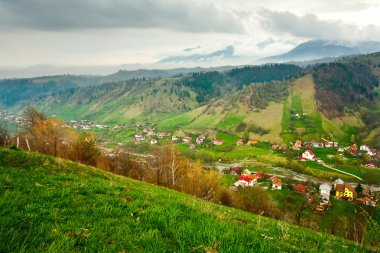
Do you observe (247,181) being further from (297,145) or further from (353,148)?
(353,148)

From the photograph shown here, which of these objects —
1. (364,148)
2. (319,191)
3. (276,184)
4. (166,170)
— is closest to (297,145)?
(364,148)

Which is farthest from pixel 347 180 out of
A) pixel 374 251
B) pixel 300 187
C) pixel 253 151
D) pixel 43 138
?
pixel 374 251

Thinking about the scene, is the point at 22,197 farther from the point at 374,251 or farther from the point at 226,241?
the point at 374,251

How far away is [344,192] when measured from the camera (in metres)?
104

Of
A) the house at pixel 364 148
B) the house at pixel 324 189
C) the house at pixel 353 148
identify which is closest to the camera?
the house at pixel 324 189

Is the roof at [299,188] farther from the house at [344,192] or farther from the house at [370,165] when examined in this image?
the house at [370,165]

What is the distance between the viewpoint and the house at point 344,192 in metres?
101

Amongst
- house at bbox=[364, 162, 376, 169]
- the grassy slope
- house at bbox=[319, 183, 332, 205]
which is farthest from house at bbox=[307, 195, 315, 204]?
the grassy slope

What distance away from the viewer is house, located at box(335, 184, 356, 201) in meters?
101

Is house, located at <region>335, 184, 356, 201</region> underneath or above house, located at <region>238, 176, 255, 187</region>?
underneath

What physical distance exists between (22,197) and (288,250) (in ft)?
24.3

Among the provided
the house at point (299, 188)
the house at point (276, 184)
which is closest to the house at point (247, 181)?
the house at point (276, 184)

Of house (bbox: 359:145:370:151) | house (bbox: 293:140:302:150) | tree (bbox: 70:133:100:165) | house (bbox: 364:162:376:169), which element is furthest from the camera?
house (bbox: 293:140:302:150)

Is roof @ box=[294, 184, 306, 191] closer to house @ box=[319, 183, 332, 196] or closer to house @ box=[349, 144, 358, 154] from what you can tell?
house @ box=[319, 183, 332, 196]
